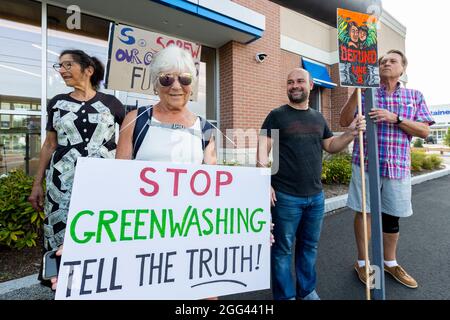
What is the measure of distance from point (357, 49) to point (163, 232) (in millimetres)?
1875

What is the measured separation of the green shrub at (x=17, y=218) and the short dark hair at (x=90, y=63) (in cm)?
172

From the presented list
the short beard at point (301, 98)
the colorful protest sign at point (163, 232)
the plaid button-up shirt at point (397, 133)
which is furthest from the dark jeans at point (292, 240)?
the plaid button-up shirt at point (397, 133)

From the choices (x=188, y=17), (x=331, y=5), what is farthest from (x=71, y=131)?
(x=188, y=17)

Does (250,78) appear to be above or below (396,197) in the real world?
above

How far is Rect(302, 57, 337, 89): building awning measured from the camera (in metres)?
8.32

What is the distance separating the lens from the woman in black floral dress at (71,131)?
182cm

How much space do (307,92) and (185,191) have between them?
4.29 feet

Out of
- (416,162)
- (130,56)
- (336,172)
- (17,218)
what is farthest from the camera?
(416,162)

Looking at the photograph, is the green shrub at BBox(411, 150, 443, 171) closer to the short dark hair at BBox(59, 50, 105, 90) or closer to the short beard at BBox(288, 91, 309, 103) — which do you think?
the short beard at BBox(288, 91, 309, 103)

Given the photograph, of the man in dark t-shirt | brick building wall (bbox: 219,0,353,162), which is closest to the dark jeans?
the man in dark t-shirt

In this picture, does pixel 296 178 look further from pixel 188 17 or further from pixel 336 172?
pixel 336 172

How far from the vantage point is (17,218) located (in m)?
2.84

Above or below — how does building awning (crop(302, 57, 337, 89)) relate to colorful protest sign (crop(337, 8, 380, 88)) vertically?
above

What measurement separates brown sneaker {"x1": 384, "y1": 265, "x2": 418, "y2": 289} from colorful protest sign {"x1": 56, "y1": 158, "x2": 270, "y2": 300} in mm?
1907
